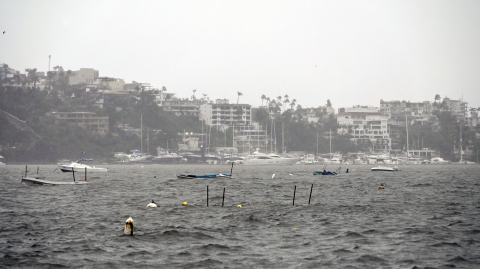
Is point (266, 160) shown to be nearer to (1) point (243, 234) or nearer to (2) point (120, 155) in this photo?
(2) point (120, 155)

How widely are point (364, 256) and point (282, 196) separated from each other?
25518 millimetres

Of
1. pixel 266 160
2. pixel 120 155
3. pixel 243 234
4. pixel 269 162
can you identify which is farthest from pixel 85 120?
pixel 243 234

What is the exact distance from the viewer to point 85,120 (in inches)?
7800

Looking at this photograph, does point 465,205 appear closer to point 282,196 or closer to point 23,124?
point 282,196

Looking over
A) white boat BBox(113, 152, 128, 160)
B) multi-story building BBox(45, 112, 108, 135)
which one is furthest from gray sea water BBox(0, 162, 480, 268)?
multi-story building BBox(45, 112, 108, 135)

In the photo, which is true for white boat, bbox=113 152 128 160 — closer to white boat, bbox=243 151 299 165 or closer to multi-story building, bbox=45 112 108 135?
multi-story building, bbox=45 112 108 135

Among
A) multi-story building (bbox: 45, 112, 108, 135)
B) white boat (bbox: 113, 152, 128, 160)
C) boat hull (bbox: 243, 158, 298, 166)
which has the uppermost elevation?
multi-story building (bbox: 45, 112, 108, 135)

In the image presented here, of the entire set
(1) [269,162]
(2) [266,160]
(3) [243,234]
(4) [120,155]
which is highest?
(4) [120,155]

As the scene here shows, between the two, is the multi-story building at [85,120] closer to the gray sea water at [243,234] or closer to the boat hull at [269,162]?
the boat hull at [269,162]

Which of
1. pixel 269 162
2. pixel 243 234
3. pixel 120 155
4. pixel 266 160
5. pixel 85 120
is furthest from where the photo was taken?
pixel 85 120

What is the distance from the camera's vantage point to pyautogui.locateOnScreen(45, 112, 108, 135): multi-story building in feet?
643

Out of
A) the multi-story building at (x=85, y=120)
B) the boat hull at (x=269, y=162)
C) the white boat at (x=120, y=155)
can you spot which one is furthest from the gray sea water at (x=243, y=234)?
the multi-story building at (x=85, y=120)

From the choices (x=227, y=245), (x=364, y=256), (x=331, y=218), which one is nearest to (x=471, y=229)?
(x=331, y=218)

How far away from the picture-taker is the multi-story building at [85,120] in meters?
196
